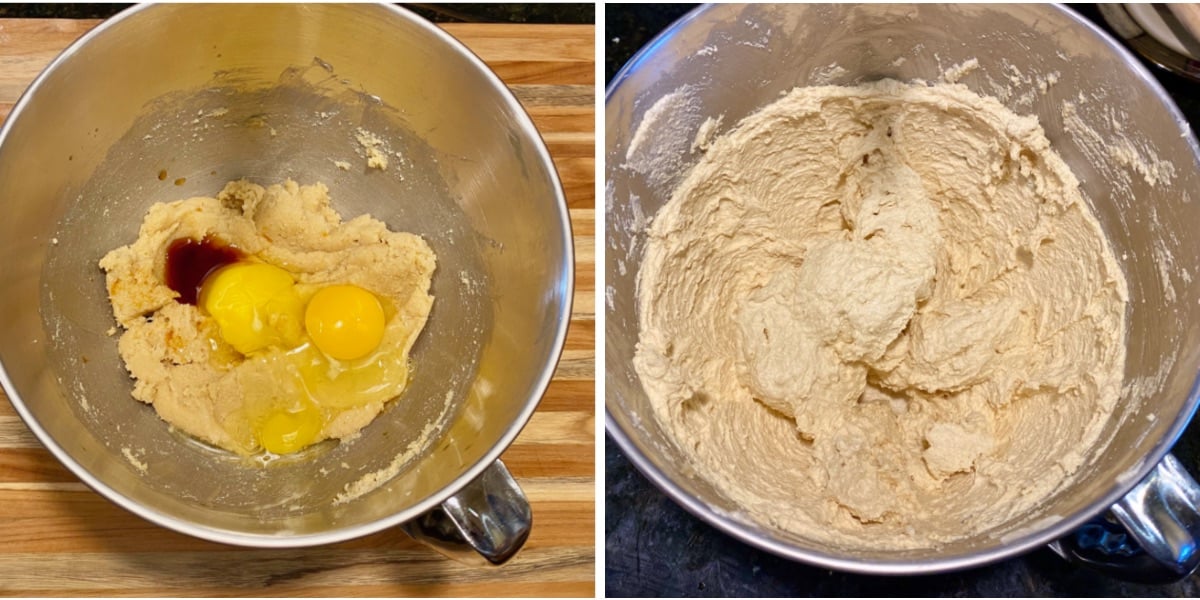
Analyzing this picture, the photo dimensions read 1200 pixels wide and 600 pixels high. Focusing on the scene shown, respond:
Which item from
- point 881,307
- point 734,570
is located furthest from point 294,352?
point 881,307

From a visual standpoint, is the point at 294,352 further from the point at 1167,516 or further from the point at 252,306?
the point at 1167,516

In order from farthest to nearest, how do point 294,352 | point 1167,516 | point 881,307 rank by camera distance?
point 294,352
point 881,307
point 1167,516

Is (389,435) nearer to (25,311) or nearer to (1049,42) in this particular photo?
(25,311)

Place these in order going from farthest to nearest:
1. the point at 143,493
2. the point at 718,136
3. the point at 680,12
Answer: the point at 680,12, the point at 718,136, the point at 143,493

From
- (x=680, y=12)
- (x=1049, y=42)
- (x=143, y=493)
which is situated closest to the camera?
(x=143, y=493)

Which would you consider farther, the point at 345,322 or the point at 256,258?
the point at 256,258

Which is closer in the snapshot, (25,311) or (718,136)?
(25,311)

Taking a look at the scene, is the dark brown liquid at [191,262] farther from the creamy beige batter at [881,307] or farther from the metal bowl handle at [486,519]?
the creamy beige batter at [881,307]

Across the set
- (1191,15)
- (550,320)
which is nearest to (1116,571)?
(1191,15)

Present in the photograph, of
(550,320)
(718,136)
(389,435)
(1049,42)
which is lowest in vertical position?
(389,435)
